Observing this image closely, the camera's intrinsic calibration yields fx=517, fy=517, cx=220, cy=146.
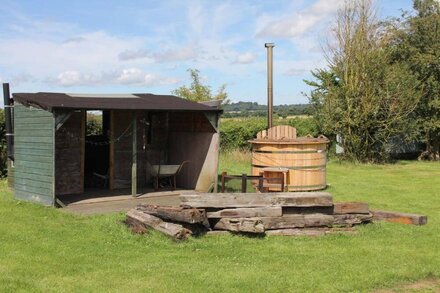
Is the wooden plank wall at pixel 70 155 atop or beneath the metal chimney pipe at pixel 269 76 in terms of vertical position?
beneath

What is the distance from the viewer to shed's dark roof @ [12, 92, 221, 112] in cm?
1138

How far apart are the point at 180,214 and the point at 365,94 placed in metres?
17.1

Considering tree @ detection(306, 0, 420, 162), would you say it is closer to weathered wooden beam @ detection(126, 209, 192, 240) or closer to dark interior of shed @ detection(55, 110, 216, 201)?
dark interior of shed @ detection(55, 110, 216, 201)

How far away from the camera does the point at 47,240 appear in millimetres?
8211

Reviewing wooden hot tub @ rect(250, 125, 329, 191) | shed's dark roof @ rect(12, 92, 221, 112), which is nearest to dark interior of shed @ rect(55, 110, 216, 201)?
shed's dark roof @ rect(12, 92, 221, 112)

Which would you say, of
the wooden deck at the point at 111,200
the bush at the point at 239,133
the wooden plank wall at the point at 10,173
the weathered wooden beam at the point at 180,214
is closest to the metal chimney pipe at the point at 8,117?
the wooden plank wall at the point at 10,173

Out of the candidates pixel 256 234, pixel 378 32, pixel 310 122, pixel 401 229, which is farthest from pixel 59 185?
pixel 378 32

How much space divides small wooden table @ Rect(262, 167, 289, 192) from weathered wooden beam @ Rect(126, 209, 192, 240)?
461cm

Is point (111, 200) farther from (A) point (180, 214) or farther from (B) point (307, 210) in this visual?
(B) point (307, 210)

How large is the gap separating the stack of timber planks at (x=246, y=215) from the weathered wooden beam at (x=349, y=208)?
1.6 inches

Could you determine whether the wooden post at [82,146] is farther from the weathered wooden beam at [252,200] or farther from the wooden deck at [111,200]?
the weathered wooden beam at [252,200]

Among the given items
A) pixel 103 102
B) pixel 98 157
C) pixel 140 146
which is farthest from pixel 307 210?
pixel 98 157

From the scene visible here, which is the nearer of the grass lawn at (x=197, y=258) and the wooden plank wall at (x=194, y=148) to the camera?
the grass lawn at (x=197, y=258)

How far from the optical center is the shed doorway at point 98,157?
1459 cm
